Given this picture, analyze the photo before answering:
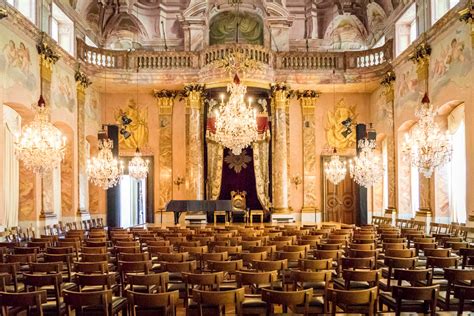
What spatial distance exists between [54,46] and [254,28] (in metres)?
10.0

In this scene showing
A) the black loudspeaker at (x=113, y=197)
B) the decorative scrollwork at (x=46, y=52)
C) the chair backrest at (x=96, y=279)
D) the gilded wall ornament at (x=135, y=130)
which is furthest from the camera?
the gilded wall ornament at (x=135, y=130)

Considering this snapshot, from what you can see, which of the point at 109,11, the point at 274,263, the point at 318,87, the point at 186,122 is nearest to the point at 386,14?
the point at 318,87

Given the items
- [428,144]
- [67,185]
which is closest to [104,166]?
[67,185]

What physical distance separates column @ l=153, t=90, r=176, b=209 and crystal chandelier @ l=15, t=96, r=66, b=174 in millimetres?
10100

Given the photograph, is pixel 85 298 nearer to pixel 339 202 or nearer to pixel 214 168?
pixel 214 168

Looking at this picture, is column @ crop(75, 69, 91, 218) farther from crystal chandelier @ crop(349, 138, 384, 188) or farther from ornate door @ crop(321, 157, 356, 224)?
crystal chandelier @ crop(349, 138, 384, 188)

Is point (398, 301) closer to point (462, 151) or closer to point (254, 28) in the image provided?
point (462, 151)

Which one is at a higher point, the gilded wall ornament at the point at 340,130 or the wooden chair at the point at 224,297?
the gilded wall ornament at the point at 340,130

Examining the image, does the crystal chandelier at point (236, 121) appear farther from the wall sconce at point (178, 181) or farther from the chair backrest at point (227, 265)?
the chair backrest at point (227, 265)

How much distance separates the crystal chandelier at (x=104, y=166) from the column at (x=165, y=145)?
4660 mm

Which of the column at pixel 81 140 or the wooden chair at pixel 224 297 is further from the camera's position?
the column at pixel 81 140

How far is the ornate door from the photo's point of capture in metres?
24.8

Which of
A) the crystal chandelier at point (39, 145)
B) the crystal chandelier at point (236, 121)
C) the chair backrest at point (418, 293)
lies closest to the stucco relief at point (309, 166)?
the crystal chandelier at point (236, 121)

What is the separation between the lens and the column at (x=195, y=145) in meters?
23.5
